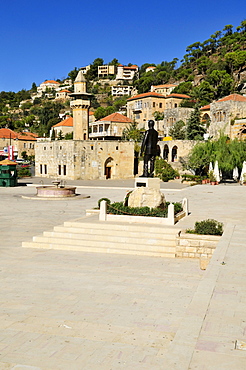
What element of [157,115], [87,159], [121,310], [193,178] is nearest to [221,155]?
[193,178]

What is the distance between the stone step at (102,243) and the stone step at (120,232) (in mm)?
342

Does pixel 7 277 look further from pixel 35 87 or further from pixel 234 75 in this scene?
pixel 35 87

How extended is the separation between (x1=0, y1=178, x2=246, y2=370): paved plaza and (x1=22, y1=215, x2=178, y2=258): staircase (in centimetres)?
43

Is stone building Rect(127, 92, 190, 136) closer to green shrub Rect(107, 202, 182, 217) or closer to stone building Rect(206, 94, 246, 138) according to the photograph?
stone building Rect(206, 94, 246, 138)

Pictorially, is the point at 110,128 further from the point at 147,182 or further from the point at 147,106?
the point at 147,182

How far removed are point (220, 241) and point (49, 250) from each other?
5305 mm

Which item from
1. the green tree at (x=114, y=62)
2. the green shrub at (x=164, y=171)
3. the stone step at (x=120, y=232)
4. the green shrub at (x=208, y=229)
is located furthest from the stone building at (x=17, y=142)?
the green tree at (x=114, y=62)

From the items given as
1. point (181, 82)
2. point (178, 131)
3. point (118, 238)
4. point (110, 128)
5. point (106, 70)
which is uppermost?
point (106, 70)

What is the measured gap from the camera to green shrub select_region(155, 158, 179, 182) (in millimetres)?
39812

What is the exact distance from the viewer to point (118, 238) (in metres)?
11.3

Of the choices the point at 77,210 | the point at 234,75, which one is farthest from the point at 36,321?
the point at 234,75

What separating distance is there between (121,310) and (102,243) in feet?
16.0

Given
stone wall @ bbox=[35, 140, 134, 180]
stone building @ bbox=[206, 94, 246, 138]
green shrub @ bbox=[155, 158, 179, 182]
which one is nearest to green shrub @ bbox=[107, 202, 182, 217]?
green shrub @ bbox=[155, 158, 179, 182]

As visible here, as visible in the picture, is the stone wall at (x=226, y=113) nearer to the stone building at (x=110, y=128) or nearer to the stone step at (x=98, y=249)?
the stone building at (x=110, y=128)
